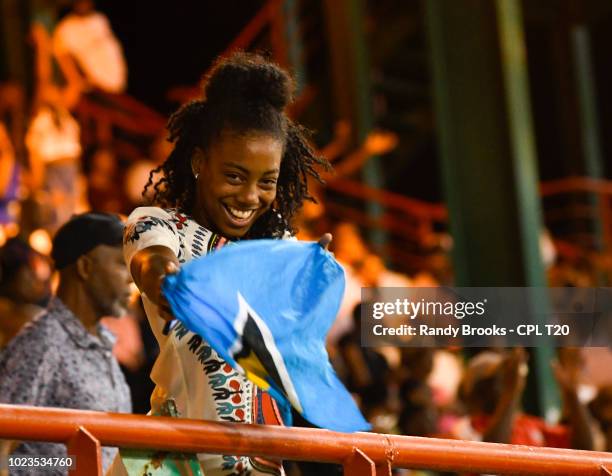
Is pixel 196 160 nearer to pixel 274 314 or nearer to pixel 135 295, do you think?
pixel 274 314

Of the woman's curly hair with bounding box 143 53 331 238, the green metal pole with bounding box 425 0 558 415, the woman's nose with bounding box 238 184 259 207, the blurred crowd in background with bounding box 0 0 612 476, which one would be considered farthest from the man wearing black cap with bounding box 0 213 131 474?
the green metal pole with bounding box 425 0 558 415

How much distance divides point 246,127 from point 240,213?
21 centimetres

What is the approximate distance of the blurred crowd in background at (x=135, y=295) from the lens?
5910 mm

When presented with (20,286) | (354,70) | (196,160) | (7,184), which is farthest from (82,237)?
(354,70)

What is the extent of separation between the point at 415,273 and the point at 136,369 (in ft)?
23.9

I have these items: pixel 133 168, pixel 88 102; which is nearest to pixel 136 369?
pixel 133 168

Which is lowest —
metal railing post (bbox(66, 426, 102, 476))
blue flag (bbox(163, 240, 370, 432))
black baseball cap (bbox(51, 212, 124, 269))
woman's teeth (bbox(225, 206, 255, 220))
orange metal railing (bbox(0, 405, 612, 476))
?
metal railing post (bbox(66, 426, 102, 476))

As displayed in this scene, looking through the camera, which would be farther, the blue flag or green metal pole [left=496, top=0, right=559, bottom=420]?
green metal pole [left=496, top=0, right=559, bottom=420]

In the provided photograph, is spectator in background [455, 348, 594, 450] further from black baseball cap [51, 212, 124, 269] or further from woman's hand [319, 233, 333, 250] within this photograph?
woman's hand [319, 233, 333, 250]

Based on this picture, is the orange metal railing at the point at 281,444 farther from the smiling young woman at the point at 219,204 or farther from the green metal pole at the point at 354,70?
the green metal pole at the point at 354,70

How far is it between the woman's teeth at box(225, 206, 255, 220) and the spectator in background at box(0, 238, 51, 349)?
9.15ft

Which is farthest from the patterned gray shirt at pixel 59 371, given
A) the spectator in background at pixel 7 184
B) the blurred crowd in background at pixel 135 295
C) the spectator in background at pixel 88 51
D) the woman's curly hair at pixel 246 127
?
the spectator in background at pixel 88 51

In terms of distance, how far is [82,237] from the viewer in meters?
4.56

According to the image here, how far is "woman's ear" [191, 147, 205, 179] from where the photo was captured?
335 cm
